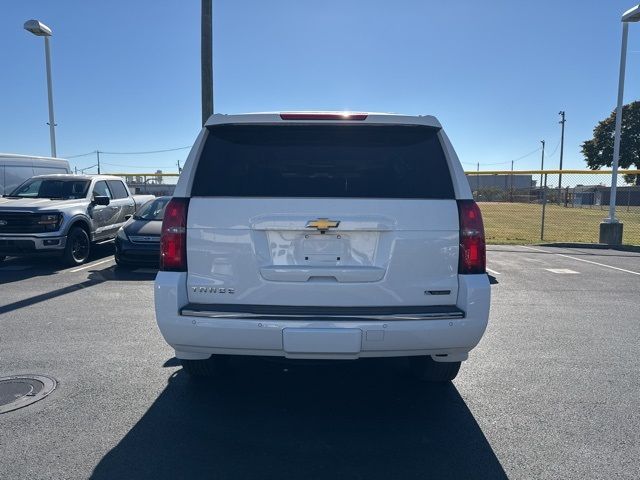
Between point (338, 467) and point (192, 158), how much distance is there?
2123 mm

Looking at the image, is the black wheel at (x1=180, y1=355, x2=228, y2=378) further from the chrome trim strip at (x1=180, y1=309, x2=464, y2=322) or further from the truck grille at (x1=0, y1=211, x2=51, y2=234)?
the truck grille at (x1=0, y1=211, x2=51, y2=234)

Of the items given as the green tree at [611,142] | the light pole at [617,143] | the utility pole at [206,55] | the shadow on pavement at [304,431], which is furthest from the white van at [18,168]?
the green tree at [611,142]

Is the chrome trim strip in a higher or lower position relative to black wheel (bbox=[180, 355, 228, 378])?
higher

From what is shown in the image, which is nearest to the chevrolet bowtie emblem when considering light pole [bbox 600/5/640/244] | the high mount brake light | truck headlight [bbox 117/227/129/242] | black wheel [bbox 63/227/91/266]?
the high mount brake light

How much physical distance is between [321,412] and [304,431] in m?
0.30

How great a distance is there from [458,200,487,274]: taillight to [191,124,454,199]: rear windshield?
15 centimetres

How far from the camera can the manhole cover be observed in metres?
3.54

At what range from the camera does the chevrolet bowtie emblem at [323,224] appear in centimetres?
296

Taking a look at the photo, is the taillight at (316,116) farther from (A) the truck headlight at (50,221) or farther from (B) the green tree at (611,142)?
(B) the green tree at (611,142)

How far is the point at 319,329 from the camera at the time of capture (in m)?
2.90

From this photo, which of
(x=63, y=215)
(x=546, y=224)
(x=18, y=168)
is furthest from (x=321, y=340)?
(x=546, y=224)

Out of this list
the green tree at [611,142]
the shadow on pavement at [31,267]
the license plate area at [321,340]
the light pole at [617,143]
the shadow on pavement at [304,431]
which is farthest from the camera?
the green tree at [611,142]

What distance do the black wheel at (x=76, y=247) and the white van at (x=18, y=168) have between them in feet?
14.6

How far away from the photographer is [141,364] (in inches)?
171
